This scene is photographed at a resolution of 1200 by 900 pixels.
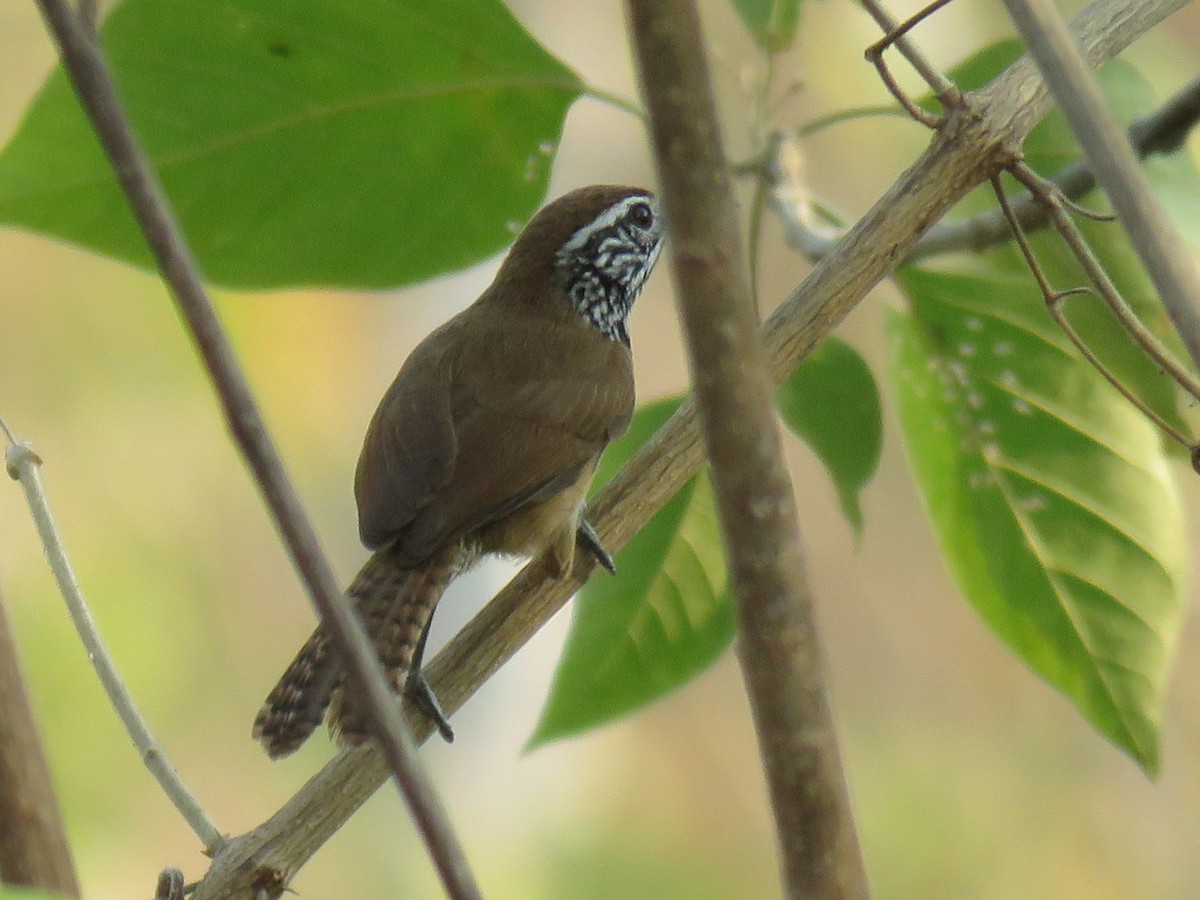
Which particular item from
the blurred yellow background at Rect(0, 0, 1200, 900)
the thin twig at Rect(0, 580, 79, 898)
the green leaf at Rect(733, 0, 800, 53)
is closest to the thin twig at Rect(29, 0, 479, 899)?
the thin twig at Rect(0, 580, 79, 898)

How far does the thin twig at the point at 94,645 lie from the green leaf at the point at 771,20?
1.40 m

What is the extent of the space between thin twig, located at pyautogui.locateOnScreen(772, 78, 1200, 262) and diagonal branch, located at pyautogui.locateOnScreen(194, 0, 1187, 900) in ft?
0.41

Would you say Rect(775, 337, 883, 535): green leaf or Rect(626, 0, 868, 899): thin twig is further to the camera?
Rect(775, 337, 883, 535): green leaf

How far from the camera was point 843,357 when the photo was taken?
2.18 meters

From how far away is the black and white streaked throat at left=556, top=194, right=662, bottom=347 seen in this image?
3.33 m

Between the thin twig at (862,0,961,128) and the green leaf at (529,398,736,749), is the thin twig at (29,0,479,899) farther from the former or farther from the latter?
the green leaf at (529,398,736,749)

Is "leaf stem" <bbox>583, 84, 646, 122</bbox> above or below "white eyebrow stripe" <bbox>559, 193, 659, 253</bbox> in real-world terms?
below

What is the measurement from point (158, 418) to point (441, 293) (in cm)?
128

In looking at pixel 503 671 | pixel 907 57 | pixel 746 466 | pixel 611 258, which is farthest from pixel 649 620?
pixel 503 671

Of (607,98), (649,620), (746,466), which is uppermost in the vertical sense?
(607,98)

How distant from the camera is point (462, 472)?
2553 millimetres

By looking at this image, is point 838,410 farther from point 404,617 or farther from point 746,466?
point 746,466

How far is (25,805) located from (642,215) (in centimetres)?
247

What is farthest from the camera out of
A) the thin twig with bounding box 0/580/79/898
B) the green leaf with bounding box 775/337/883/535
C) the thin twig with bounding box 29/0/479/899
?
the green leaf with bounding box 775/337/883/535
